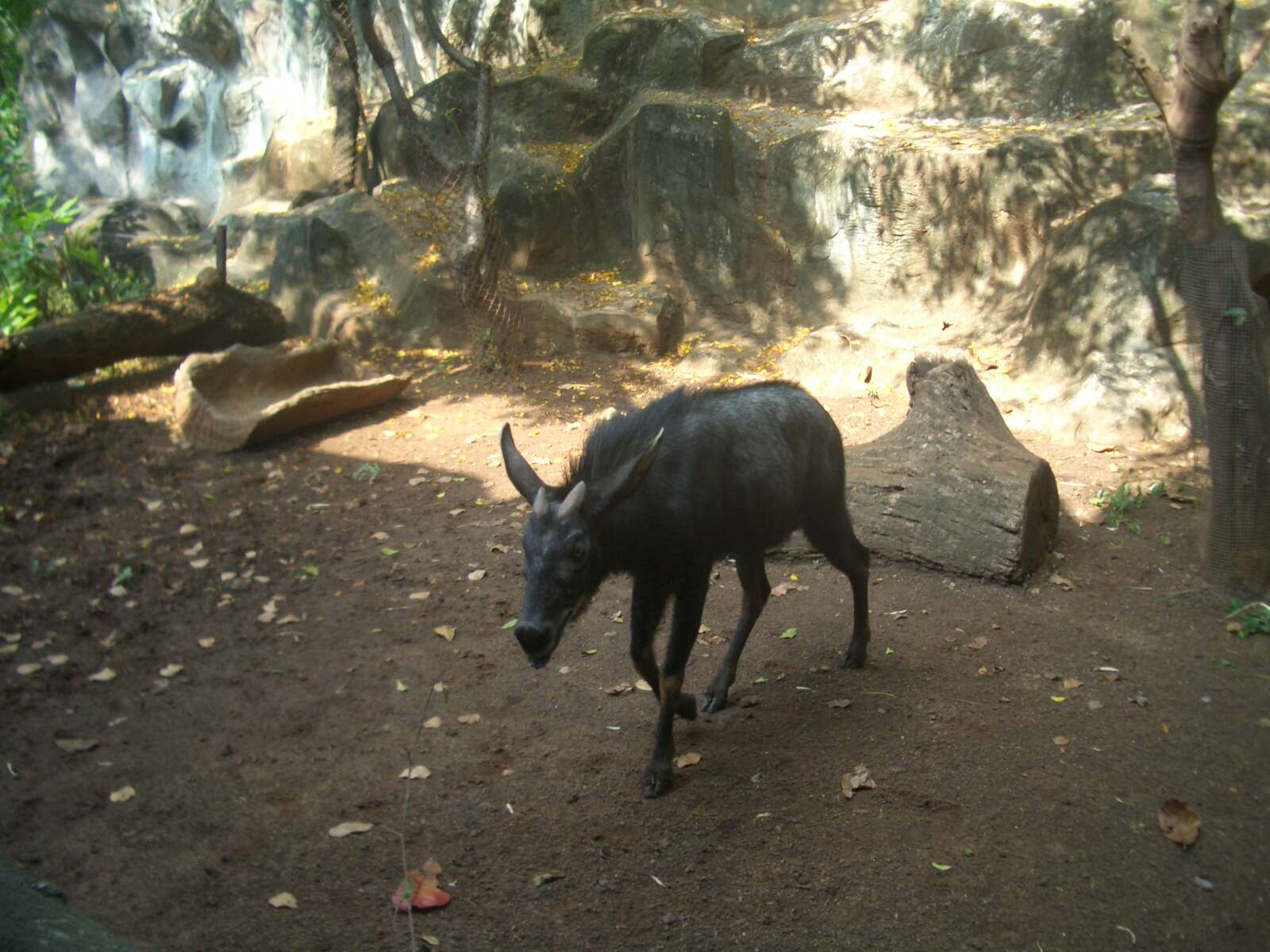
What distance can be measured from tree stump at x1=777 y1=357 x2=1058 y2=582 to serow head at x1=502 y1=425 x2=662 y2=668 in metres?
2.75

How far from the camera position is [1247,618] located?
541cm

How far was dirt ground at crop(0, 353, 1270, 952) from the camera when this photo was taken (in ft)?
12.4

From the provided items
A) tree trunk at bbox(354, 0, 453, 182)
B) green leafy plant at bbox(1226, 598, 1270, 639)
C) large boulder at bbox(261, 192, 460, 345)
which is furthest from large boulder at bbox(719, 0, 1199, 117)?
green leafy plant at bbox(1226, 598, 1270, 639)

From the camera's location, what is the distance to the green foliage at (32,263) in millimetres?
10438

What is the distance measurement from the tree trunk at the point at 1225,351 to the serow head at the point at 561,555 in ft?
11.5

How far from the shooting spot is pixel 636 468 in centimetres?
402

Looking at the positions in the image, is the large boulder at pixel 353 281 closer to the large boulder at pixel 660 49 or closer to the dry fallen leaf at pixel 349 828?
the large boulder at pixel 660 49

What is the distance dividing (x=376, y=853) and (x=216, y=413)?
5.92m

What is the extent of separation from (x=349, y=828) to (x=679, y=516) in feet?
6.65

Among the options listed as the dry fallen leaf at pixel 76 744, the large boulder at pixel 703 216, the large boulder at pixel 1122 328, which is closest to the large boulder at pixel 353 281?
the large boulder at pixel 703 216

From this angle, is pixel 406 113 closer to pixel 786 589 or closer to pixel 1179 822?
pixel 786 589

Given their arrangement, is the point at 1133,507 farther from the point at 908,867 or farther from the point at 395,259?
the point at 395,259

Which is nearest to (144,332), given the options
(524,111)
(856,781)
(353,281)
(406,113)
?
(353,281)

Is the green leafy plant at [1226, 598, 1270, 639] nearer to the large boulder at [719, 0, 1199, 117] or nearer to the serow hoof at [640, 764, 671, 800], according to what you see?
the serow hoof at [640, 764, 671, 800]
